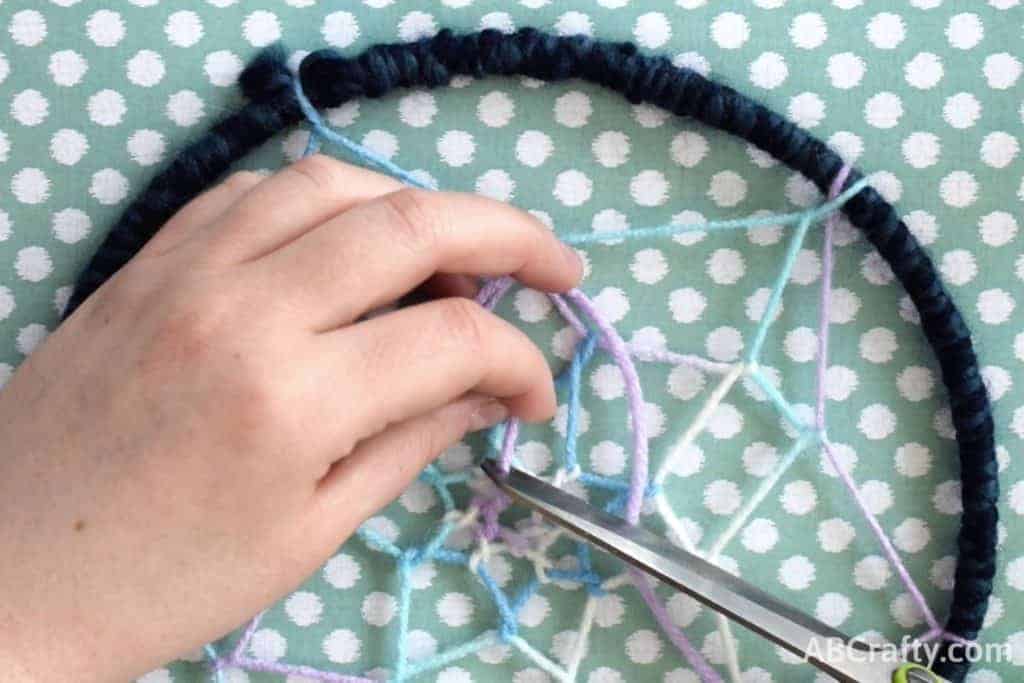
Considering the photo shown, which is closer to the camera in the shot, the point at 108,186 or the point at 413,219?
the point at 413,219

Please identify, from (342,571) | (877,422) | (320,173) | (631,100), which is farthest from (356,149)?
(877,422)

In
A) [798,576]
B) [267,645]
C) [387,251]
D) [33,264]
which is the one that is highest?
[387,251]

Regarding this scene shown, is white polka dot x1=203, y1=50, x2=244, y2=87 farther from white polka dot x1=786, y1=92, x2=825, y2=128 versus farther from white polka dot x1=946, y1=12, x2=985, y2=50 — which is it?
white polka dot x1=946, y1=12, x2=985, y2=50

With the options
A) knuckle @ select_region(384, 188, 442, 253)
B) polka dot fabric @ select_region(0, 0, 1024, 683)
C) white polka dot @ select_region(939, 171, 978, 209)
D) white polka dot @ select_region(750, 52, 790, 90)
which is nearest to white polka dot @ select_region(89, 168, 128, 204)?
polka dot fabric @ select_region(0, 0, 1024, 683)

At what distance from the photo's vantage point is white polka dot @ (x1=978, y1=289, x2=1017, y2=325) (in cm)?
73

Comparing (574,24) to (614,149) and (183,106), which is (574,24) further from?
(183,106)

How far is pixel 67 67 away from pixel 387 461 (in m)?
0.36

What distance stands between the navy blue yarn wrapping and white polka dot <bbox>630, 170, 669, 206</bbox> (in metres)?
0.05

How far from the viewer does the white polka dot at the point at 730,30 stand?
714 mm

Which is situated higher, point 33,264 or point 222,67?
point 222,67

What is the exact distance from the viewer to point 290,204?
627 mm

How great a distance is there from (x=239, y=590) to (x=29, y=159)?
345mm

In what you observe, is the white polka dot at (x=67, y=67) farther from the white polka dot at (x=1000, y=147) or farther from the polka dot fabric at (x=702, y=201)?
the white polka dot at (x=1000, y=147)

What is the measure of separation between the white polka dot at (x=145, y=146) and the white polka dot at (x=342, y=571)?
31 centimetres
